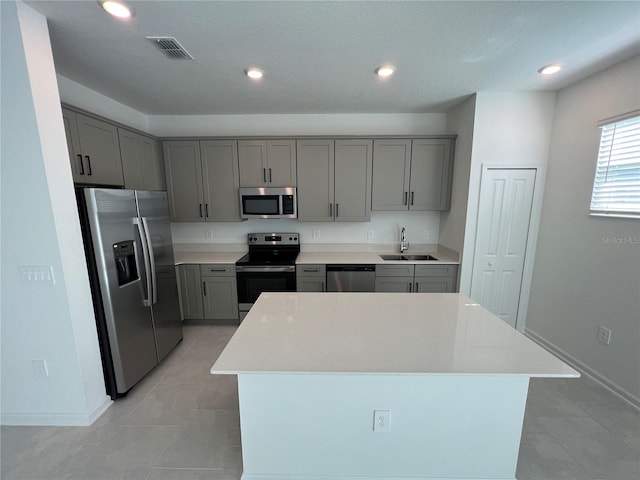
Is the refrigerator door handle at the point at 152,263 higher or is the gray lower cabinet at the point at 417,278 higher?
the refrigerator door handle at the point at 152,263

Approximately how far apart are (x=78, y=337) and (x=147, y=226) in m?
0.94

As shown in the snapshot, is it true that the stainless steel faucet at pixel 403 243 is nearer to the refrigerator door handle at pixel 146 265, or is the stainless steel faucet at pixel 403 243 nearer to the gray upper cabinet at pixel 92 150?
the refrigerator door handle at pixel 146 265

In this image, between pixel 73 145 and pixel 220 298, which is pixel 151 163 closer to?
pixel 73 145

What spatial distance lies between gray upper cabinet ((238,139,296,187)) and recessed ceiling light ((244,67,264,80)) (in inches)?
35.7

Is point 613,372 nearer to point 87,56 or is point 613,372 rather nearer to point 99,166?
point 99,166

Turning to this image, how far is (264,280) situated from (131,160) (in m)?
1.90

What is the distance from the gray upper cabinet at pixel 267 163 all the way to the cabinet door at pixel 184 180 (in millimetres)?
562

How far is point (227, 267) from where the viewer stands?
311 cm

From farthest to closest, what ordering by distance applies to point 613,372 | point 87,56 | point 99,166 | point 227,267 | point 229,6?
1. point 227,267
2. point 99,166
3. point 613,372
4. point 87,56
5. point 229,6

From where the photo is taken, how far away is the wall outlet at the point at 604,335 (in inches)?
85.0

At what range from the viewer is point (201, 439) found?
174 cm

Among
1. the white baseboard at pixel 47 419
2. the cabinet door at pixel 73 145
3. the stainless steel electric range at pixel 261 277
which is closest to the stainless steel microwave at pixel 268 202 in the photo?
the stainless steel electric range at pixel 261 277

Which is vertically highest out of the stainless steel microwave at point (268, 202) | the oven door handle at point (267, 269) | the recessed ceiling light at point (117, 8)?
the recessed ceiling light at point (117, 8)

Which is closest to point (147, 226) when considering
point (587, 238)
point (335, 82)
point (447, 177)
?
point (335, 82)
